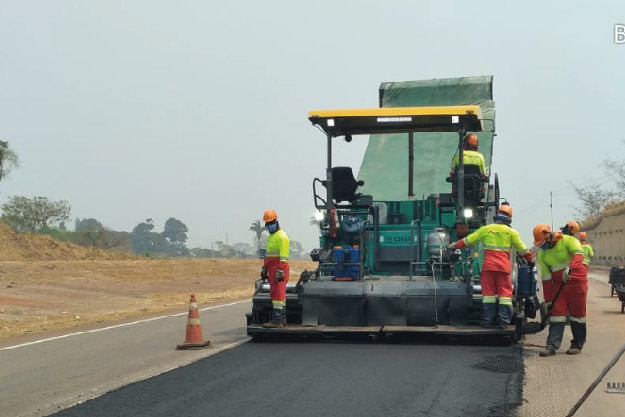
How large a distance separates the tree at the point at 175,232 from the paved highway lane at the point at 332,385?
5674 inches

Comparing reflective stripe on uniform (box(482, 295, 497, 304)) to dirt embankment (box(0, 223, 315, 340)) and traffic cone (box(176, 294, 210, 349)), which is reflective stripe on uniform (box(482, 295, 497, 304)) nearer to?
traffic cone (box(176, 294, 210, 349))

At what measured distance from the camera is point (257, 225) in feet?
334

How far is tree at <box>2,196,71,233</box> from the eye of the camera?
65.2m

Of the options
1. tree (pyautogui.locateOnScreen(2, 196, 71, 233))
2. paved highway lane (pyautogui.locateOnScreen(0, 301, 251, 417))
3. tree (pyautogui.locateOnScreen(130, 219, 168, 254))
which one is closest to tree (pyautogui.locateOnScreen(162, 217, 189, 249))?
tree (pyautogui.locateOnScreen(130, 219, 168, 254))

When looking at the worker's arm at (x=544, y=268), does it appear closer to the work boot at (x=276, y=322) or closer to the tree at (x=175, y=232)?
the work boot at (x=276, y=322)

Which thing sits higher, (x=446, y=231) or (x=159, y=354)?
(x=446, y=231)

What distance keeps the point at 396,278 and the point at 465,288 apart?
1.04 meters

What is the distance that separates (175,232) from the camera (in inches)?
6289

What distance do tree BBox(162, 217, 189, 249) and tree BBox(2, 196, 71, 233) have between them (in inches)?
3358

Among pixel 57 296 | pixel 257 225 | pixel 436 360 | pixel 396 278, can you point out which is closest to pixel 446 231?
pixel 396 278

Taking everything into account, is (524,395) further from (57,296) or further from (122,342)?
(57,296)

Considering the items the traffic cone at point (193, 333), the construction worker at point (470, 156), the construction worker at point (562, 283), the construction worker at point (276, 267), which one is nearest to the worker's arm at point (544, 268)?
the construction worker at point (562, 283)

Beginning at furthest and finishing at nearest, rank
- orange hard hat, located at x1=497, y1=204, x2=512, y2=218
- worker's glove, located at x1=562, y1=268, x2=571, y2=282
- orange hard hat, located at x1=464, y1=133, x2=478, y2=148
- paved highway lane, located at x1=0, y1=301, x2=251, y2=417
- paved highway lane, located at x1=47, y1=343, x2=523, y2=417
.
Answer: orange hard hat, located at x1=464, y1=133, x2=478, y2=148 → orange hard hat, located at x1=497, y1=204, x2=512, y2=218 → worker's glove, located at x1=562, y1=268, x2=571, y2=282 → paved highway lane, located at x1=0, y1=301, x2=251, y2=417 → paved highway lane, located at x1=47, y1=343, x2=523, y2=417

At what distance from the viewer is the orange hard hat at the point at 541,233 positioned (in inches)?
424
